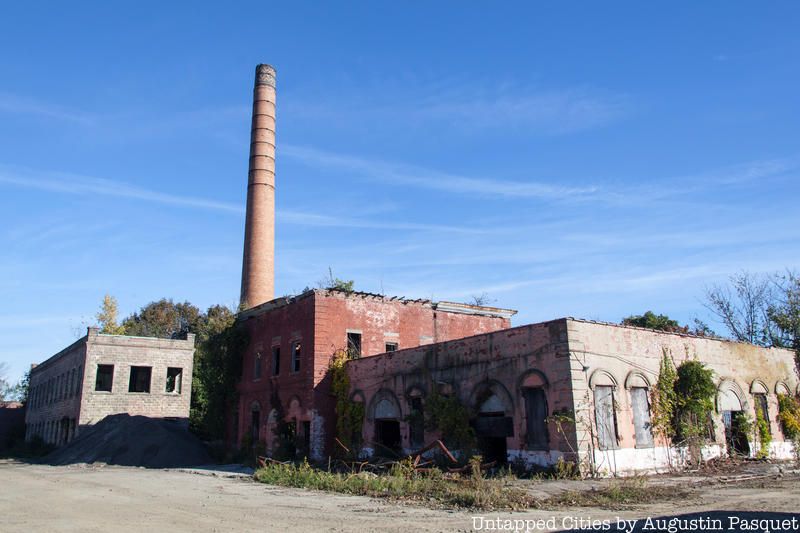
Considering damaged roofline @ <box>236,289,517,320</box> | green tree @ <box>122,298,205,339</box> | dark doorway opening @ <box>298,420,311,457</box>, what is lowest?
dark doorway opening @ <box>298,420,311,457</box>

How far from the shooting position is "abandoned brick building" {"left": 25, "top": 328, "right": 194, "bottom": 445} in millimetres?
33750

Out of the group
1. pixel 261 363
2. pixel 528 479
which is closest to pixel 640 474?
pixel 528 479

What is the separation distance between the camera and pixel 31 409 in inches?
1829

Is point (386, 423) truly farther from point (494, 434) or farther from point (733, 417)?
point (733, 417)

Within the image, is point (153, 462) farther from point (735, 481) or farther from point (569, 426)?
point (735, 481)

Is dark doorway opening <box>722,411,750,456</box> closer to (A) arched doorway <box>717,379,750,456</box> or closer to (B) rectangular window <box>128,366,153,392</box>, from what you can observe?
(A) arched doorway <box>717,379,750,456</box>

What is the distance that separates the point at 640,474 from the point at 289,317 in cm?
1472

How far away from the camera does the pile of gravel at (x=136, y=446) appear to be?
27.0 meters

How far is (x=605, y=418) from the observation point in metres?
16.2

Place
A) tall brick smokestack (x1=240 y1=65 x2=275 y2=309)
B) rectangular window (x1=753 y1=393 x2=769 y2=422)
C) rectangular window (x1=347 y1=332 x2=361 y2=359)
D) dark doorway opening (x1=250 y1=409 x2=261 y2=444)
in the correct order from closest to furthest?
1. rectangular window (x1=753 y1=393 x2=769 y2=422)
2. rectangular window (x1=347 y1=332 x2=361 y2=359)
3. dark doorway opening (x1=250 y1=409 x2=261 y2=444)
4. tall brick smokestack (x1=240 y1=65 x2=275 y2=309)

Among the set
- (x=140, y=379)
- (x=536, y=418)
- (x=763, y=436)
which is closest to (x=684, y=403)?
(x=763, y=436)

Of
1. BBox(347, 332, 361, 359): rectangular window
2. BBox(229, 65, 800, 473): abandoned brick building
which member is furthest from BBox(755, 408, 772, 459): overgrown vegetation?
BBox(347, 332, 361, 359): rectangular window

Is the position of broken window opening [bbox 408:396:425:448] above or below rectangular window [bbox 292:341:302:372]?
below

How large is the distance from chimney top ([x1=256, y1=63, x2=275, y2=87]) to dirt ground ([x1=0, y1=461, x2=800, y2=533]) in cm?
3071
